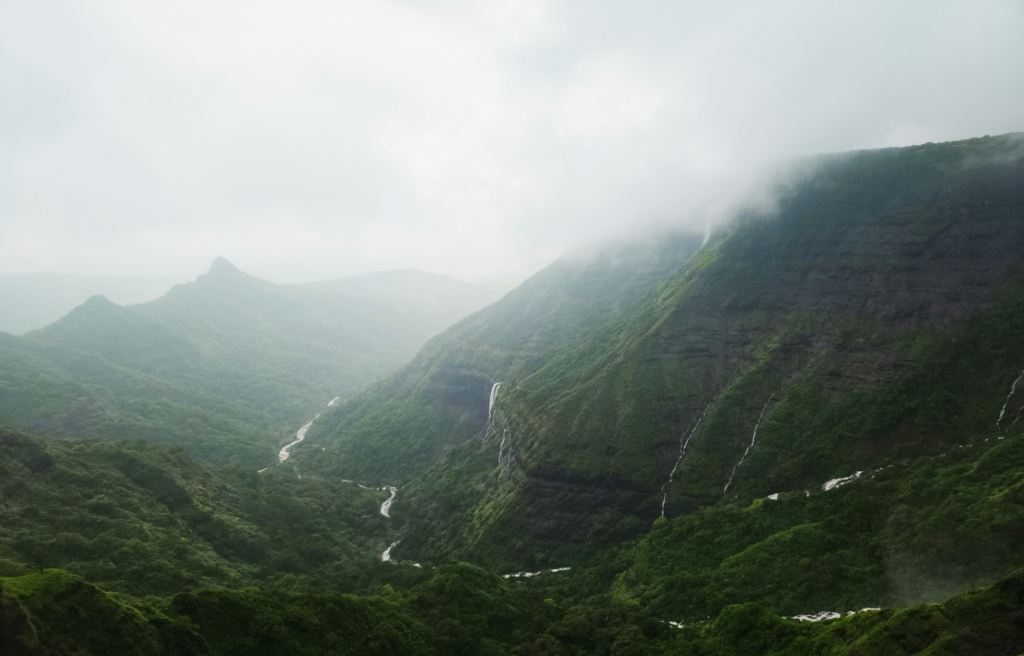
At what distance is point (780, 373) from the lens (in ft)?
286

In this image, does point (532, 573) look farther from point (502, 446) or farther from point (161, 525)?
point (161, 525)

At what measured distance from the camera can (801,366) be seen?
283 feet

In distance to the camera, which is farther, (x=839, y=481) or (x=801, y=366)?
(x=801, y=366)

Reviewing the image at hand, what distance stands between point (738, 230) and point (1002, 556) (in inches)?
3473

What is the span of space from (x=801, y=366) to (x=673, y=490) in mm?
29989

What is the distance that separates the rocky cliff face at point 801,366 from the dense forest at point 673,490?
1.34 ft

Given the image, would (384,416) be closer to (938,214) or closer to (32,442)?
(32,442)

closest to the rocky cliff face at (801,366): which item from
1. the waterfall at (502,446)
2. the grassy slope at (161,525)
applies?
the waterfall at (502,446)

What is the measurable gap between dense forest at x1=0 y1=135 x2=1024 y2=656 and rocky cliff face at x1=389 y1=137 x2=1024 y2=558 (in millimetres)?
408

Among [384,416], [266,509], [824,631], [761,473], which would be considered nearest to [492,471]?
[266,509]

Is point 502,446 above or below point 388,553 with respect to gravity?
above

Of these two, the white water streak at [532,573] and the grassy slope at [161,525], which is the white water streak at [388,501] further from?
the white water streak at [532,573]

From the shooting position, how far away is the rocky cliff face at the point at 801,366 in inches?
2908

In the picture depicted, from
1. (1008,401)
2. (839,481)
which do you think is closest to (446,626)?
(839,481)
